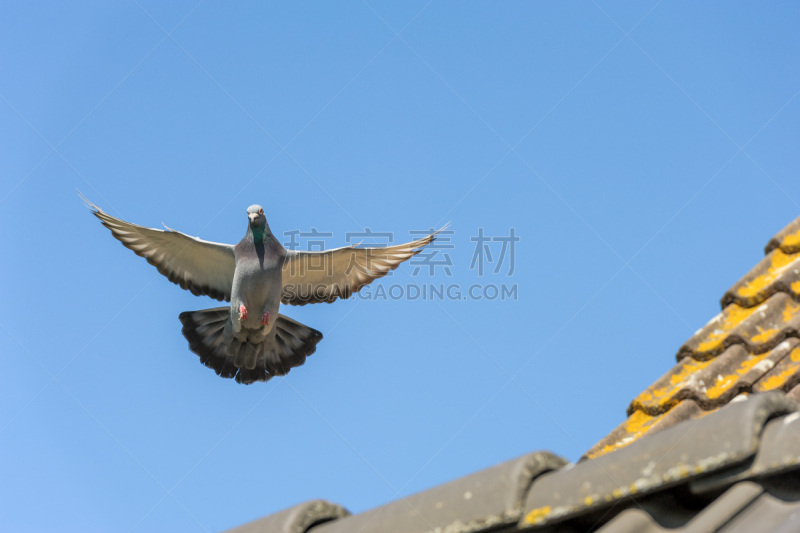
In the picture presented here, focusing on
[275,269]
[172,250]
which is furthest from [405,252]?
[172,250]

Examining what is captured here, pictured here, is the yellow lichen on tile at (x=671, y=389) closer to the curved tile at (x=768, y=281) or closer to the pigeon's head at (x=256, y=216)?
the curved tile at (x=768, y=281)

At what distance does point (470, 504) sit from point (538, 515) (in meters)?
0.17

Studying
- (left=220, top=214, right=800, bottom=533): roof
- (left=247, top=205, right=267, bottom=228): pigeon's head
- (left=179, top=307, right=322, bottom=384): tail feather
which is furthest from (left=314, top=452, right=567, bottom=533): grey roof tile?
(left=179, top=307, right=322, bottom=384): tail feather

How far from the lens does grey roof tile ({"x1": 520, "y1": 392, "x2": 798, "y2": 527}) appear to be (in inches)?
62.4

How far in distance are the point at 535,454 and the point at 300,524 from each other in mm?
691

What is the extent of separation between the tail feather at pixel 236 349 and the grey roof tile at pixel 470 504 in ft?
21.4

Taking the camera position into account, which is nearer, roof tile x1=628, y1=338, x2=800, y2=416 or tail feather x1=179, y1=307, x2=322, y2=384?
roof tile x1=628, y1=338, x2=800, y2=416

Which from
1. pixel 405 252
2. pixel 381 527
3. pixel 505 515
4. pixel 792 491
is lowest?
pixel 792 491

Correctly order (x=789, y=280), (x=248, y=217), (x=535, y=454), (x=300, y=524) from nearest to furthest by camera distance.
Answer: (x=535, y=454), (x=300, y=524), (x=789, y=280), (x=248, y=217)

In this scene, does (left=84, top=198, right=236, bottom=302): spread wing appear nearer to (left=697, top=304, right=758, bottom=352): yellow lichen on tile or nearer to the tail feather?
the tail feather

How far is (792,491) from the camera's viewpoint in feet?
5.14

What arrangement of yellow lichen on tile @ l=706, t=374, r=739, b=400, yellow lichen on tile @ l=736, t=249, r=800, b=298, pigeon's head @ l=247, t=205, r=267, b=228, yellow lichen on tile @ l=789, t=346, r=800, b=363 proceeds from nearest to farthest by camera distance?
yellow lichen on tile @ l=789, t=346, r=800, b=363 → yellow lichen on tile @ l=706, t=374, r=739, b=400 → yellow lichen on tile @ l=736, t=249, r=800, b=298 → pigeon's head @ l=247, t=205, r=267, b=228

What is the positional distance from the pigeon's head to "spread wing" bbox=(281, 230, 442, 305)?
0.42 metres

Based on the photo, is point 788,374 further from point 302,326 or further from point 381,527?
point 302,326
